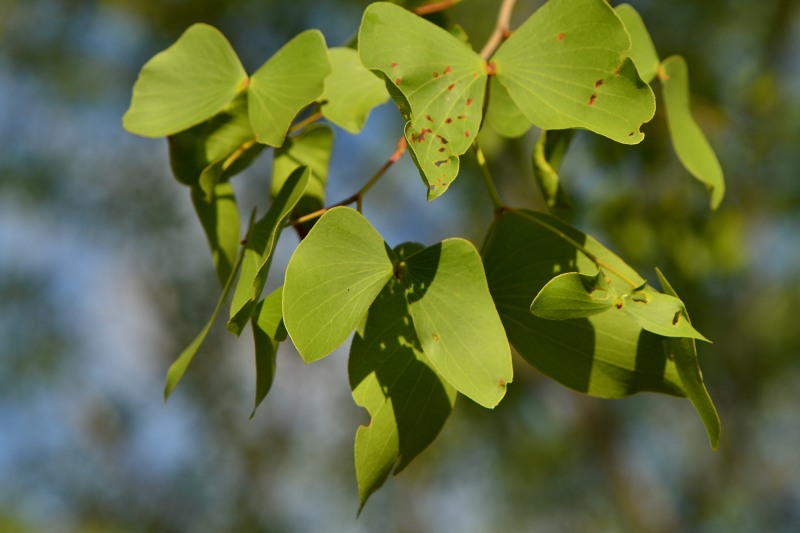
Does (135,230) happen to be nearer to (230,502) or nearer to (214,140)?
(230,502)

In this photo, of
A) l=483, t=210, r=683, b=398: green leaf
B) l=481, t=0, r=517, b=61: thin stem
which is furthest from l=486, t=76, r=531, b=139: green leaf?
l=483, t=210, r=683, b=398: green leaf

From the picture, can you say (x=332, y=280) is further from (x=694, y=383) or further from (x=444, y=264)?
(x=694, y=383)

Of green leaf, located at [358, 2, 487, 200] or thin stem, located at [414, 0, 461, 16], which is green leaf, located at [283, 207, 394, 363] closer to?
green leaf, located at [358, 2, 487, 200]

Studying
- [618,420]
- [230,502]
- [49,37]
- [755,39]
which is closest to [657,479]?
[618,420]

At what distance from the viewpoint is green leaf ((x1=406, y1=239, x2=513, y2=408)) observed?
1.49 feet

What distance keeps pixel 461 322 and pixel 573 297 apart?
58 mm

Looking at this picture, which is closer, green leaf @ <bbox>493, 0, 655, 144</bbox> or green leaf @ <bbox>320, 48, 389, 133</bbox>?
green leaf @ <bbox>493, 0, 655, 144</bbox>

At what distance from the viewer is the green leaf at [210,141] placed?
63cm

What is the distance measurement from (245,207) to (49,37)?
1.03 metres

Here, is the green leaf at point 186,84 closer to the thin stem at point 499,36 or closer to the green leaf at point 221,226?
the green leaf at point 221,226

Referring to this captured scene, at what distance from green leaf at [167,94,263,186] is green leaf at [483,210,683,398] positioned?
0.66 feet

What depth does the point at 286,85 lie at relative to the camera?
570 mm

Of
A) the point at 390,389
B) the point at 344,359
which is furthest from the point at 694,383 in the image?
the point at 344,359

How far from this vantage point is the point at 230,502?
4.01 metres
